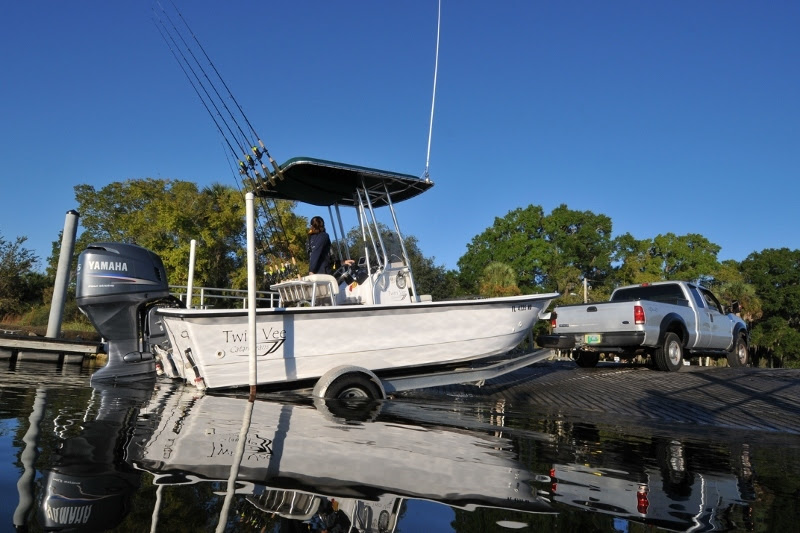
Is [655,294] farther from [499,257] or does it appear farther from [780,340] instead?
[780,340]

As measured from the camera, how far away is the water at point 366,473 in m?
2.50

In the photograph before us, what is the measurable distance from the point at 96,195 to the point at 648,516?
1858 inches

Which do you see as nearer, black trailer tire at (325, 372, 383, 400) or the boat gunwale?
the boat gunwale

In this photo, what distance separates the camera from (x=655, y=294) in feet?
42.9

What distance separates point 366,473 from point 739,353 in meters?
14.2

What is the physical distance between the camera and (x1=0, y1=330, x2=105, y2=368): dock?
14.8 meters

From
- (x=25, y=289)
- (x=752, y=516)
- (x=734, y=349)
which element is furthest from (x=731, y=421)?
(x=25, y=289)

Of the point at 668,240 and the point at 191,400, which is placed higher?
the point at 668,240

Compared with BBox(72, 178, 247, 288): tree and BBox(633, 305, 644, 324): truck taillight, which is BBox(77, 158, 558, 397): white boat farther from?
BBox(72, 178, 247, 288): tree

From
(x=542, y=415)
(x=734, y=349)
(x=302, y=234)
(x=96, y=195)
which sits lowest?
(x=542, y=415)

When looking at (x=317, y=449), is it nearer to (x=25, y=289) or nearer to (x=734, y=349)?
(x=734, y=349)

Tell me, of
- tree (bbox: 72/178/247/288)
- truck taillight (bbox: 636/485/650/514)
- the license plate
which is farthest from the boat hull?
tree (bbox: 72/178/247/288)

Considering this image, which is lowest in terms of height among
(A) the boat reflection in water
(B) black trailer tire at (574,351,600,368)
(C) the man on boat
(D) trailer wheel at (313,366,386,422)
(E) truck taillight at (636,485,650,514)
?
(E) truck taillight at (636,485,650,514)

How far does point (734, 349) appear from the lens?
14.3 meters
